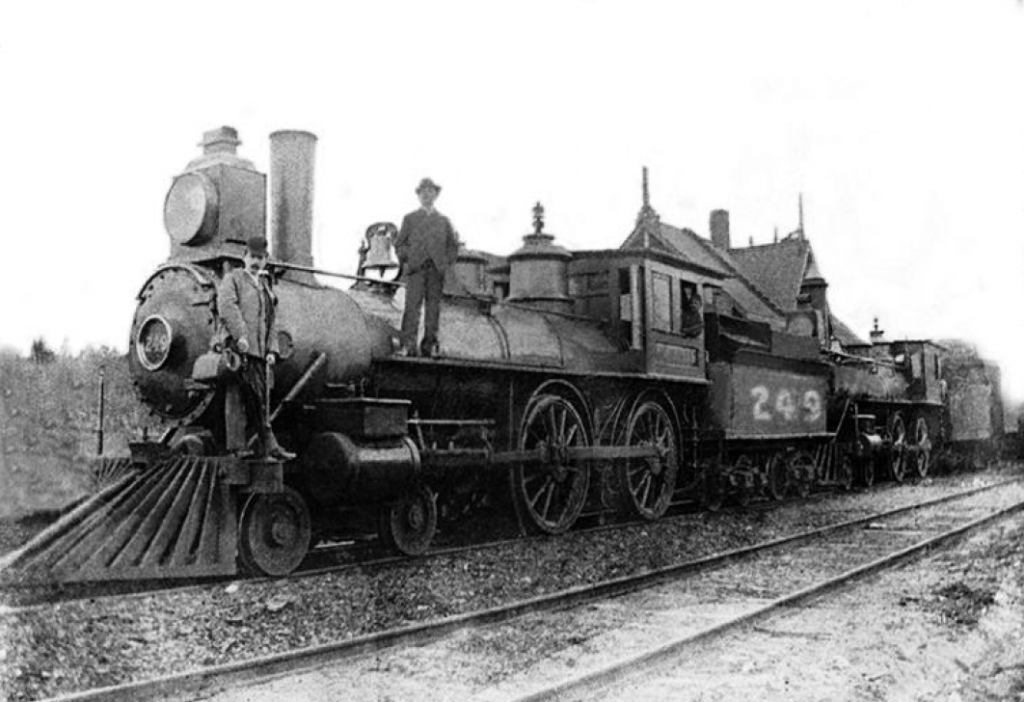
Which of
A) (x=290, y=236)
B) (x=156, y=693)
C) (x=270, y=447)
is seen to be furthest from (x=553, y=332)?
(x=156, y=693)

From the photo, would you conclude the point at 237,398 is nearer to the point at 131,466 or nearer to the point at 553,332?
the point at 131,466

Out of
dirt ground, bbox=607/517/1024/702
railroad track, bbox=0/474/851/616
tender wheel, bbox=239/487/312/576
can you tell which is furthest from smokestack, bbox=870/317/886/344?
tender wheel, bbox=239/487/312/576

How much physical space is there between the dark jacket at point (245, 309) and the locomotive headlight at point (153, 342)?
0.66 metres

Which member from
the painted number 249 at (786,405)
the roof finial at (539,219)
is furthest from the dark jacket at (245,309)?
the painted number 249 at (786,405)

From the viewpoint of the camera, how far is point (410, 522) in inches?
320

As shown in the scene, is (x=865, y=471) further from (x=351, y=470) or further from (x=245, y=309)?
(x=245, y=309)

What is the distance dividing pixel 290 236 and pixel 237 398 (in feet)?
5.92

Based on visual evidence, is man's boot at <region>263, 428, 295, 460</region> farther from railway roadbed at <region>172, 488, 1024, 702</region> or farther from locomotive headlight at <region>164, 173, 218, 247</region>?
railway roadbed at <region>172, 488, 1024, 702</region>

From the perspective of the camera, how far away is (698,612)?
19.9ft

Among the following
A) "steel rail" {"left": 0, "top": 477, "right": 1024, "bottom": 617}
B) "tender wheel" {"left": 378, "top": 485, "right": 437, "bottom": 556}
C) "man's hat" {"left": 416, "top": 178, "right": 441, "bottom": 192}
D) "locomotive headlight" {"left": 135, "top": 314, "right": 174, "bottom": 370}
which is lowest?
"steel rail" {"left": 0, "top": 477, "right": 1024, "bottom": 617}

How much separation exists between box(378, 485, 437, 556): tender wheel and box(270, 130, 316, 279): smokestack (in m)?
2.01

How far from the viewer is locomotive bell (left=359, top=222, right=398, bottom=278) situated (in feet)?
33.9

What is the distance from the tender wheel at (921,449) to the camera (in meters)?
20.7

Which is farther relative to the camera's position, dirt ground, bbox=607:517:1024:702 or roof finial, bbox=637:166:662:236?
roof finial, bbox=637:166:662:236
